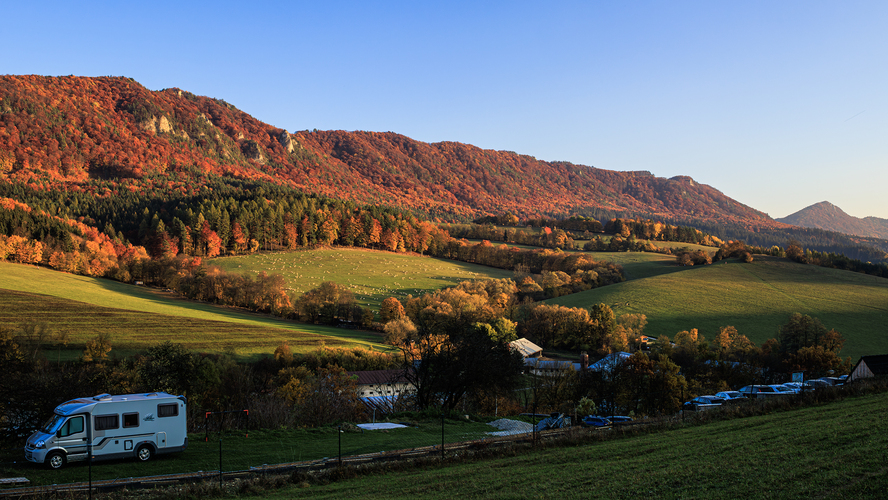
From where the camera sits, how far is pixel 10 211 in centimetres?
9356

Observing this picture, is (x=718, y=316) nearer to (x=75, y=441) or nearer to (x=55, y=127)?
(x=75, y=441)

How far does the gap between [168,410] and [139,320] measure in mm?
50887

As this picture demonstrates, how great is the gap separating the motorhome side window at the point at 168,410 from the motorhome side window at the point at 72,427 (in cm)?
213

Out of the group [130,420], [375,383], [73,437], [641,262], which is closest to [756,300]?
[641,262]

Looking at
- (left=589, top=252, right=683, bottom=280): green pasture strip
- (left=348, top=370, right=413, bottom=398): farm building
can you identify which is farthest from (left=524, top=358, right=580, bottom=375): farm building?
(left=589, top=252, right=683, bottom=280): green pasture strip

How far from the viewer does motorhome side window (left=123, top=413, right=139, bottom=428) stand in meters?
16.0

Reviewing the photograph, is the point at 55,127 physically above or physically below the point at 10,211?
above

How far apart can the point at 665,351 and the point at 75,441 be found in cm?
5567

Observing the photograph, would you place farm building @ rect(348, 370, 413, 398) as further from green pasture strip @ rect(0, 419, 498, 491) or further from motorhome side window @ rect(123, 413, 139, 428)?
motorhome side window @ rect(123, 413, 139, 428)

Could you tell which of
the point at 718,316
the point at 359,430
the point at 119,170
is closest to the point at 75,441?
the point at 359,430

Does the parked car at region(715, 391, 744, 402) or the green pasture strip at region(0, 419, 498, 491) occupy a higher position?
the green pasture strip at region(0, 419, 498, 491)

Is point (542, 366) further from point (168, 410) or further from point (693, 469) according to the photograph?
point (693, 469)

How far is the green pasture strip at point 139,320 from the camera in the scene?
53156 millimetres

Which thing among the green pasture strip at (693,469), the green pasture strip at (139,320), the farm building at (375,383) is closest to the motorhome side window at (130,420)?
the green pasture strip at (693,469)
